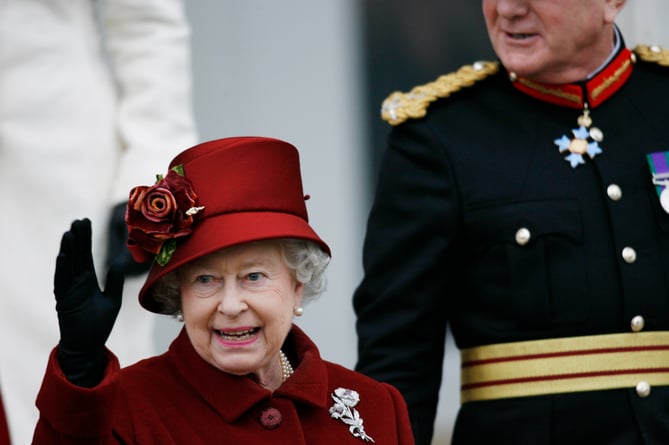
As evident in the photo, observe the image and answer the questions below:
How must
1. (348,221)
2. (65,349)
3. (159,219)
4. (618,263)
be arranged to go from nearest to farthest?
(65,349) → (159,219) → (618,263) → (348,221)

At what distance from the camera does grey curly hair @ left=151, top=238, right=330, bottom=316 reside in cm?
354

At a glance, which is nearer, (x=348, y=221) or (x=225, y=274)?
(x=225, y=274)

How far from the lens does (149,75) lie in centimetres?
485

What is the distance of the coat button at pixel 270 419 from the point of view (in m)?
3.53

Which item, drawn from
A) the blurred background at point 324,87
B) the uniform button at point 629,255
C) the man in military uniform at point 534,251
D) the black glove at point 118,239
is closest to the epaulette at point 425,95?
the man in military uniform at point 534,251

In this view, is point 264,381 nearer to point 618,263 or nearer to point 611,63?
point 618,263

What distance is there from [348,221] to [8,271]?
259cm

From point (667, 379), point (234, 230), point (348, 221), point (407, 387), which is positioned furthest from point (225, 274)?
point (348, 221)

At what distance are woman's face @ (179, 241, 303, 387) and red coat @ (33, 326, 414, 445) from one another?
2.4 inches

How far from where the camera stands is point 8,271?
4.61m

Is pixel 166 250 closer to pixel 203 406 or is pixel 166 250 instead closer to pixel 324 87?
pixel 203 406

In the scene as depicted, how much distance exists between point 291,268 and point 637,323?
1.07 metres

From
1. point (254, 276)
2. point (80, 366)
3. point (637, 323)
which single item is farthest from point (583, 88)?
point (80, 366)

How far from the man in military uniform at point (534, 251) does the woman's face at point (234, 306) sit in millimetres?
904
